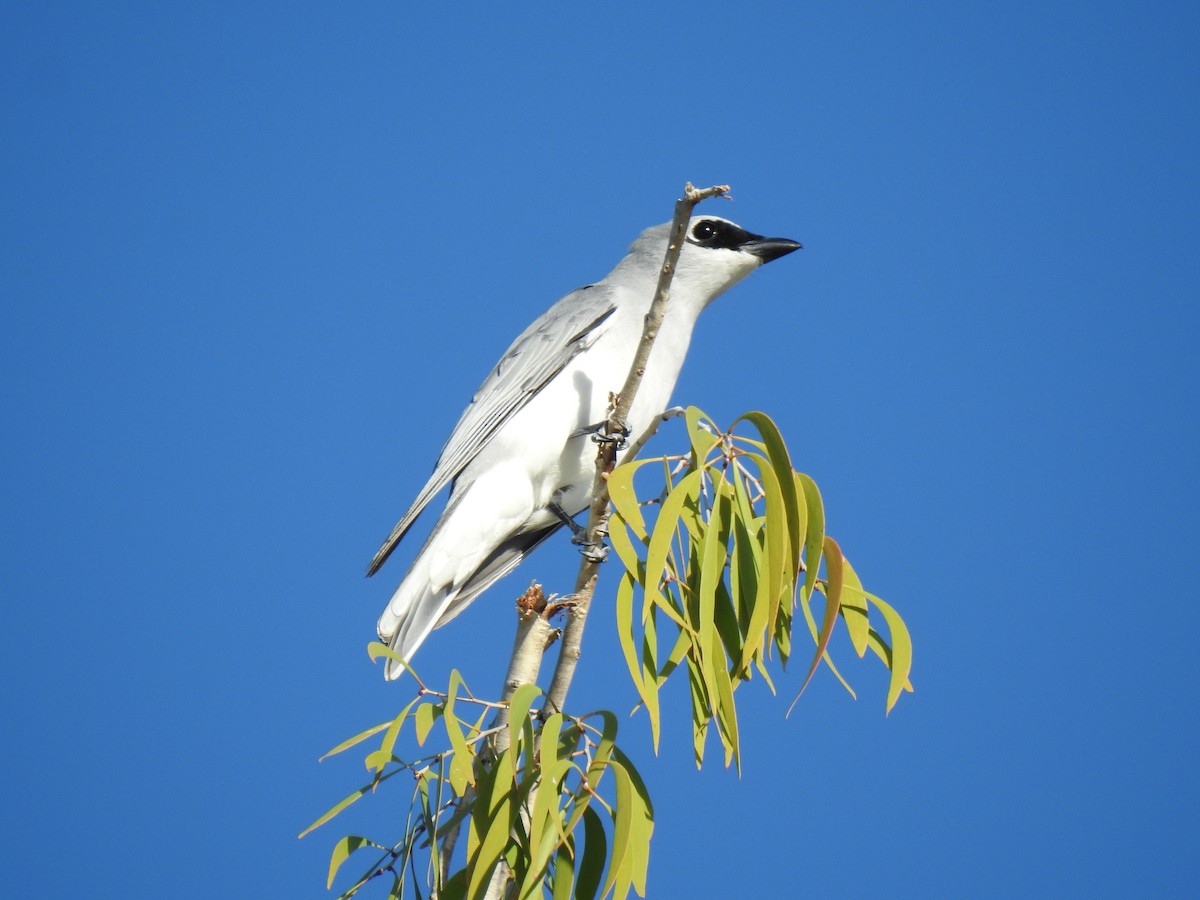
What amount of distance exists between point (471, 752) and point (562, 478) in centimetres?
207

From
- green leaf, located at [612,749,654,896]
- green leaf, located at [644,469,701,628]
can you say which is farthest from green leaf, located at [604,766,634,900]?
green leaf, located at [644,469,701,628]

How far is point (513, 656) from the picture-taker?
2822mm

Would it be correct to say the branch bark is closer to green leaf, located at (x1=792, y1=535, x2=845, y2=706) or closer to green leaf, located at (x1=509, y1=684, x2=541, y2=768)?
green leaf, located at (x1=509, y1=684, x2=541, y2=768)

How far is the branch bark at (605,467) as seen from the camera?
8.33ft

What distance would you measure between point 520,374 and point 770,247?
1.31m

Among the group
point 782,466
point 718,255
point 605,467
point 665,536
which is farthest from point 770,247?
point 665,536

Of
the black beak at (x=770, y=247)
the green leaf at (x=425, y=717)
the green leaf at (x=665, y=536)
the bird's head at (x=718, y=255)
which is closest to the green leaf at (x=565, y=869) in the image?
the green leaf at (x=425, y=717)

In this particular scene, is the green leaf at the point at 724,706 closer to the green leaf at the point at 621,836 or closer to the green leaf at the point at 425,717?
the green leaf at the point at 621,836

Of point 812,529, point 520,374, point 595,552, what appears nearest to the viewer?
point 812,529

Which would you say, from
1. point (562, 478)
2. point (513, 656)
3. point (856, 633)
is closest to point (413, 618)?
point (562, 478)

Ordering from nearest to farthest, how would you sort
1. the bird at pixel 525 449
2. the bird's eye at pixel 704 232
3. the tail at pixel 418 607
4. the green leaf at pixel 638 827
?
1. the green leaf at pixel 638 827
2. the tail at pixel 418 607
3. the bird at pixel 525 449
4. the bird's eye at pixel 704 232

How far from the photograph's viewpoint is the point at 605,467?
3010mm

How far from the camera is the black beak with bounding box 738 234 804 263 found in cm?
483

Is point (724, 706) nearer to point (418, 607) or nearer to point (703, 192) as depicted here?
point (703, 192)
